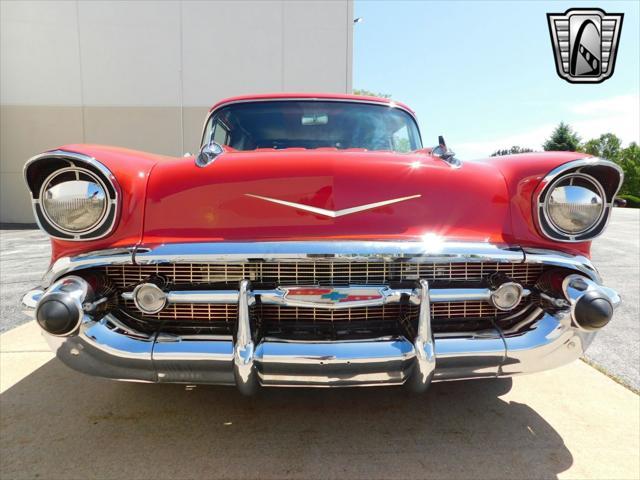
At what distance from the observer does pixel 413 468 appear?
4.95 ft

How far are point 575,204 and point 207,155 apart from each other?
5.14ft

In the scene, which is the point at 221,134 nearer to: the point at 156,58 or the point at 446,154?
the point at 446,154

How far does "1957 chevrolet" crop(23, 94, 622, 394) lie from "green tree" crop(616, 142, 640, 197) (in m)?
55.6

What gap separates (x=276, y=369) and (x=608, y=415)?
165 centimetres

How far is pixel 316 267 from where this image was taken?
1522 mm

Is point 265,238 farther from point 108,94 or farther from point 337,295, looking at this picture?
point 108,94

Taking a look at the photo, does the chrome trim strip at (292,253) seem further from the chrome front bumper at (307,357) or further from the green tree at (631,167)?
the green tree at (631,167)


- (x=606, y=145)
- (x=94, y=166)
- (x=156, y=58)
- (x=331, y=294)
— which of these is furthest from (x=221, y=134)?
(x=606, y=145)

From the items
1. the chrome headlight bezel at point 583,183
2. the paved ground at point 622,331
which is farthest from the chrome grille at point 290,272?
the paved ground at point 622,331

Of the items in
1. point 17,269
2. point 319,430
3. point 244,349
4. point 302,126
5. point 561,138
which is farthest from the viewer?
point 561,138

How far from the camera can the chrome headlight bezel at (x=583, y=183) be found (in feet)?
5.24

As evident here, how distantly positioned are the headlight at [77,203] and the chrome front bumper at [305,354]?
15 cm

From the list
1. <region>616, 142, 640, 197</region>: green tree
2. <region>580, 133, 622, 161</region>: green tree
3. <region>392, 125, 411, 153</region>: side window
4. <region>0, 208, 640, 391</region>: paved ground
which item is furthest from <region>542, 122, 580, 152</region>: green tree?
<region>392, 125, 411, 153</region>: side window

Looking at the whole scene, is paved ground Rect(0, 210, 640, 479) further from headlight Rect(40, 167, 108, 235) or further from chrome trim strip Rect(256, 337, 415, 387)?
headlight Rect(40, 167, 108, 235)
